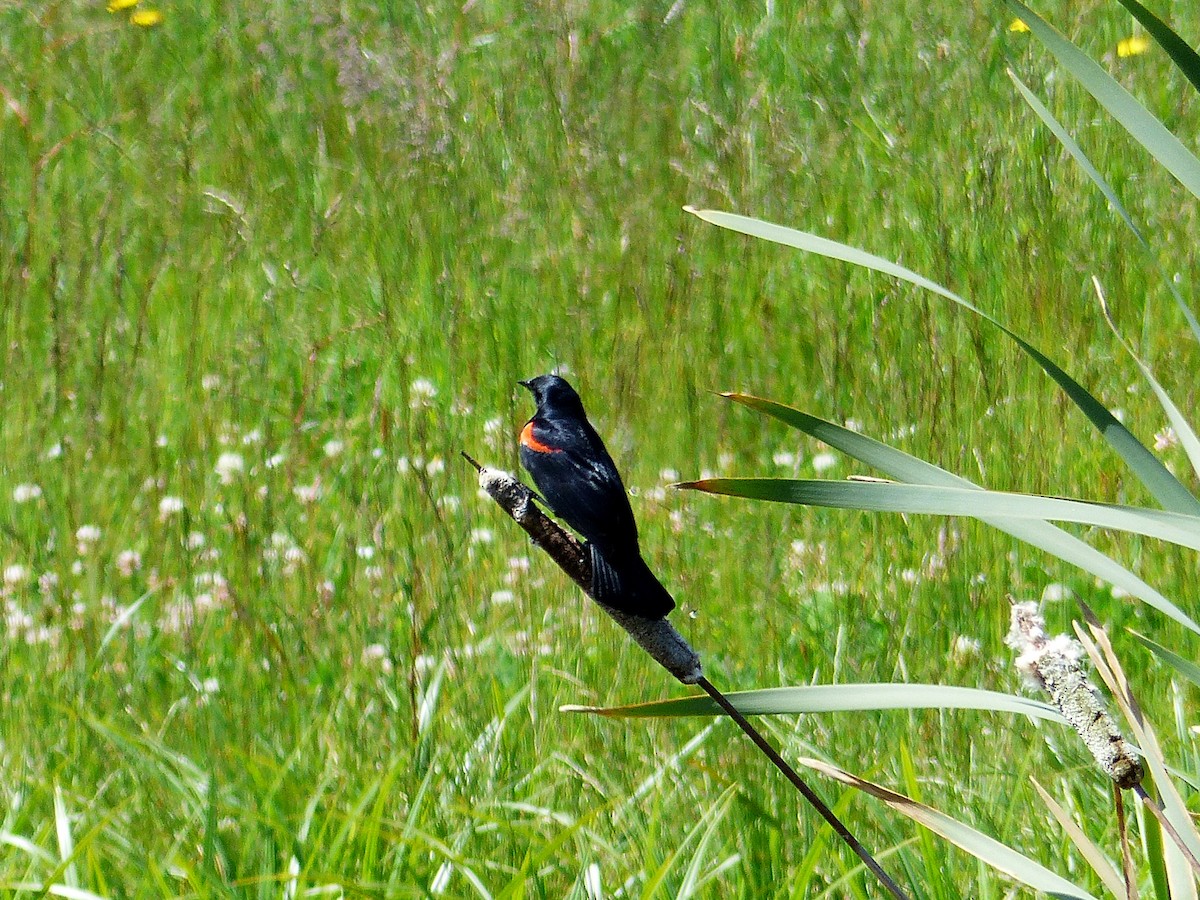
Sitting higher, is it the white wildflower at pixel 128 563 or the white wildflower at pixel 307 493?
the white wildflower at pixel 307 493

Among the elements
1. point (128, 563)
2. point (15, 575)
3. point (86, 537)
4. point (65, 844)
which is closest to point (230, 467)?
point (128, 563)

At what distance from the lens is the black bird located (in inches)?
58.9

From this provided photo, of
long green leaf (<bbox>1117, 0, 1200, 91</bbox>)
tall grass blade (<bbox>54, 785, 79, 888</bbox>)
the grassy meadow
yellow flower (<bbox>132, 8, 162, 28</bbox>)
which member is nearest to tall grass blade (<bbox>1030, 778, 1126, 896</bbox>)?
the grassy meadow

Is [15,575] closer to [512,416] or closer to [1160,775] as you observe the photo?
[512,416]

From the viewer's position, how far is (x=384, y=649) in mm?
3213

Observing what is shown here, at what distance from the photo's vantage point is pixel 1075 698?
1.33 metres

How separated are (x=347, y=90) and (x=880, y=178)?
2467mm

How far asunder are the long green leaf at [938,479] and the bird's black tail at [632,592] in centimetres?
22

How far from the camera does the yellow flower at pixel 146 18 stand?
7.32 meters

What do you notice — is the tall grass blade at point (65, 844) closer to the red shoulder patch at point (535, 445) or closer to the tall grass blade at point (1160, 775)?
the red shoulder patch at point (535, 445)

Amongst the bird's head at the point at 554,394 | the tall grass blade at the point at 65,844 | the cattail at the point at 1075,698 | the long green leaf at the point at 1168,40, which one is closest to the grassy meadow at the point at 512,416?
the tall grass blade at the point at 65,844

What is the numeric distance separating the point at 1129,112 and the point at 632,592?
0.77 m

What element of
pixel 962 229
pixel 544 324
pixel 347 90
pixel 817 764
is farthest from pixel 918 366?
pixel 347 90

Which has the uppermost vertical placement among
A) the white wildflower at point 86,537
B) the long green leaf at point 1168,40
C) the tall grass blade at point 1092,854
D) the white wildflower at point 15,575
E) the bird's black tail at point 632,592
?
the long green leaf at point 1168,40
